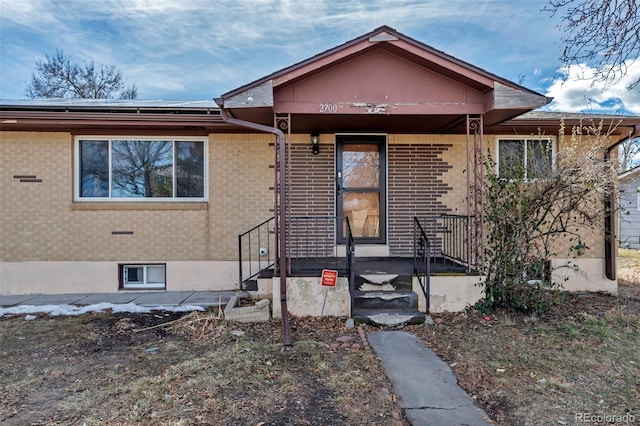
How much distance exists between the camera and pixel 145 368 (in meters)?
3.40

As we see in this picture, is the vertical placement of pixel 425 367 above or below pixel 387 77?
below

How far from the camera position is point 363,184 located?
6684 millimetres

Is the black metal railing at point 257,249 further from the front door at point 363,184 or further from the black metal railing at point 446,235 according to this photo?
the black metal railing at point 446,235

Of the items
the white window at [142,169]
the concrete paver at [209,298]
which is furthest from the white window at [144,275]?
the white window at [142,169]

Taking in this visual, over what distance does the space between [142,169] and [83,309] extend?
2602 mm

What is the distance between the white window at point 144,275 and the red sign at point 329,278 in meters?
3.52

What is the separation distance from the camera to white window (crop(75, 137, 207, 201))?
653 cm

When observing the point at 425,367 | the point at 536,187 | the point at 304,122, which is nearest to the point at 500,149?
the point at 536,187

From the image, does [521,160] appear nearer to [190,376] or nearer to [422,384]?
[422,384]

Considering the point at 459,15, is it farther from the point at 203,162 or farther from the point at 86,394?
the point at 86,394

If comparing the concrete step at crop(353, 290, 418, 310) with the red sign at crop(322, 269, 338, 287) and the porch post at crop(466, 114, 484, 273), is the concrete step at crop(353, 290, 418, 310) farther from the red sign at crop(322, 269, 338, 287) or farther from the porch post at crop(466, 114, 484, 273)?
the porch post at crop(466, 114, 484, 273)

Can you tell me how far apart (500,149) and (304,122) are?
3.80 meters

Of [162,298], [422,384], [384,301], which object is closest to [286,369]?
[422,384]

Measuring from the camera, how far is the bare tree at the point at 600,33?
381 centimetres
